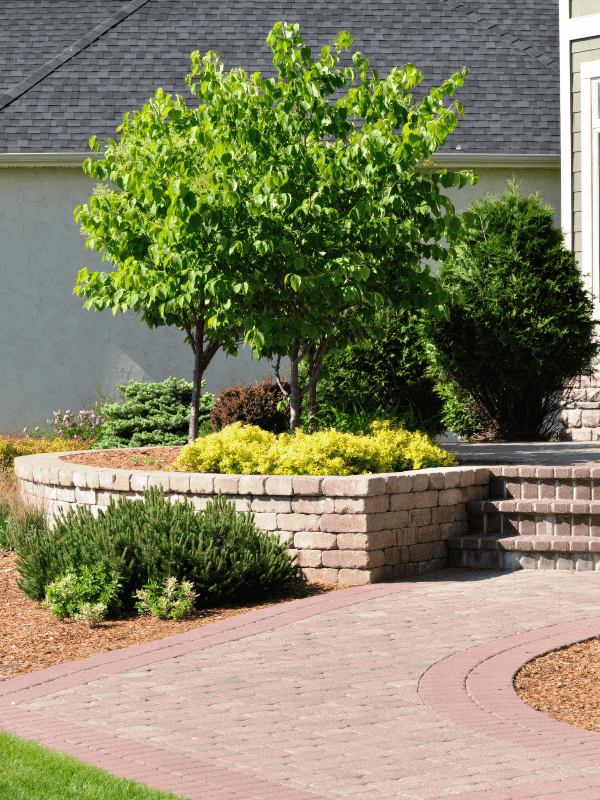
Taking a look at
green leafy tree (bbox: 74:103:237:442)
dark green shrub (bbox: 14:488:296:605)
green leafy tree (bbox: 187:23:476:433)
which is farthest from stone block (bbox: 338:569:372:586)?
green leafy tree (bbox: 74:103:237:442)

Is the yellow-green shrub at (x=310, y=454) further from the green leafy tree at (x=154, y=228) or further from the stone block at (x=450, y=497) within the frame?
the green leafy tree at (x=154, y=228)

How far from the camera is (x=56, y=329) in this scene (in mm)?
15195

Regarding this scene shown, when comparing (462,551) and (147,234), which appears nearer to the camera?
(462,551)

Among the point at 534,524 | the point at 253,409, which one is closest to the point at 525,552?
the point at 534,524

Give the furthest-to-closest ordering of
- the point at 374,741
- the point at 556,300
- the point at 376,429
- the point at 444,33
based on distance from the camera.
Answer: the point at 444,33
the point at 556,300
the point at 376,429
the point at 374,741

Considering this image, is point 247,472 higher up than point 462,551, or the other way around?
point 247,472

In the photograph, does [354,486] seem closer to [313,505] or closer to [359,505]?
[359,505]

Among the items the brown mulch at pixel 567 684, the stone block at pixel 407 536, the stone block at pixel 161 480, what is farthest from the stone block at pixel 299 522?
the brown mulch at pixel 567 684

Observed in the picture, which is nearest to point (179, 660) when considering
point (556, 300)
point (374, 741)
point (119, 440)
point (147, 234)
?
point (374, 741)

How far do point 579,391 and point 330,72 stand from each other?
19.6ft

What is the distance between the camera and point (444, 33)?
56.6 feet

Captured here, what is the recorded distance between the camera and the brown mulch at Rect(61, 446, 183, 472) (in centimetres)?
956

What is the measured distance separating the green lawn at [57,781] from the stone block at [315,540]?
374cm

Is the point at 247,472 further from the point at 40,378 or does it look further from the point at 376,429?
the point at 40,378
